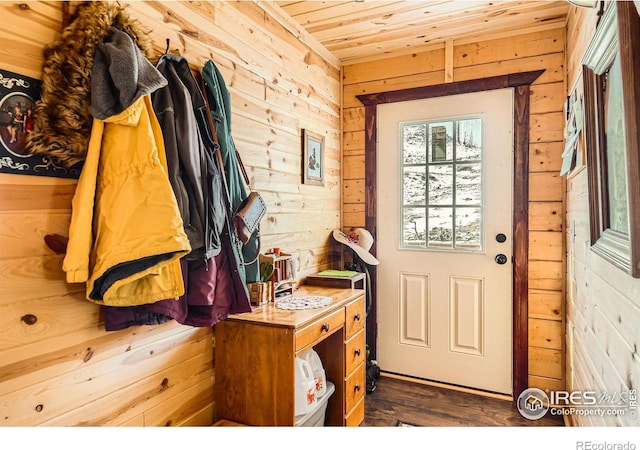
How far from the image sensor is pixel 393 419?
2.33m

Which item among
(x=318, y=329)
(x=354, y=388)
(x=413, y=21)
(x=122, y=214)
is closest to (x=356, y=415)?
(x=354, y=388)

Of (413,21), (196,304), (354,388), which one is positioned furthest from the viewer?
(413,21)

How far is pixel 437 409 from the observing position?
8.02ft

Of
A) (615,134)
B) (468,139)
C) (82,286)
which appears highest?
(468,139)

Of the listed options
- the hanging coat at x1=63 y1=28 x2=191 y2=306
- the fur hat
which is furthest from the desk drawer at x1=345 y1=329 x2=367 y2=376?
the fur hat

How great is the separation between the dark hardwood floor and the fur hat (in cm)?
203

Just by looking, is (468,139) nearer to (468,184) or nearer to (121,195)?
(468,184)

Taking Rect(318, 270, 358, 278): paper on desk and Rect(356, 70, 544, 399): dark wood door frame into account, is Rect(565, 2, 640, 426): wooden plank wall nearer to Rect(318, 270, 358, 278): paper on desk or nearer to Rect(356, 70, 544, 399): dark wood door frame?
Rect(356, 70, 544, 399): dark wood door frame

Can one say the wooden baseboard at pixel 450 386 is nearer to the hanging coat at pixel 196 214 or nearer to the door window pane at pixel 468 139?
the door window pane at pixel 468 139

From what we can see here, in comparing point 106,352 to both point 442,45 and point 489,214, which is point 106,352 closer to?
point 489,214

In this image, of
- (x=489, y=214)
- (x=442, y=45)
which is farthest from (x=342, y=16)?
(x=489, y=214)

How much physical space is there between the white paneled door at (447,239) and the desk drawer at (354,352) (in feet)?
2.28

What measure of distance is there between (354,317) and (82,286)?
1367mm
